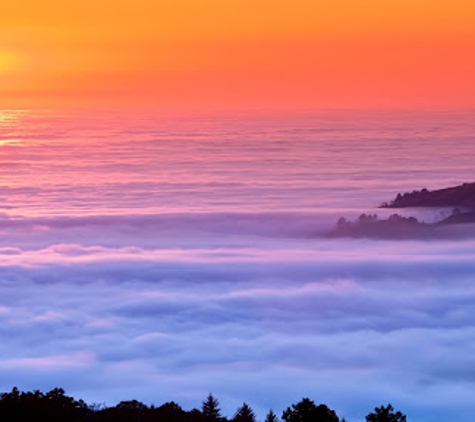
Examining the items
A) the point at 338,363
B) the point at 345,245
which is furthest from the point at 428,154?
the point at 338,363

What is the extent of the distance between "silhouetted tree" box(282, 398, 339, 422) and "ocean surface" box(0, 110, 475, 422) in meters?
12.3

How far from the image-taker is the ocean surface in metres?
39.4

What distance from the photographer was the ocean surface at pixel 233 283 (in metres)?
39.4

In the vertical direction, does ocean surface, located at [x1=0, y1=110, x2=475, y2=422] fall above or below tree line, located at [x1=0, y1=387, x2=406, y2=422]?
above

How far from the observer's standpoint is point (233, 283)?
58.2 m

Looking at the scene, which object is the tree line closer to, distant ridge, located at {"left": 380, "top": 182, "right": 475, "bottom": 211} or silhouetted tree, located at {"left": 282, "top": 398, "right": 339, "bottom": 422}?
silhouetted tree, located at {"left": 282, "top": 398, "right": 339, "bottom": 422}

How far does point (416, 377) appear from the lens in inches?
1558

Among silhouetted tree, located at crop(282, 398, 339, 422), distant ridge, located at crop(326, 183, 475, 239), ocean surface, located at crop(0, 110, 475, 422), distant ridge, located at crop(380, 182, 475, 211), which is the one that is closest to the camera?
silhouetted tree, located at crop(282, 398, 339, 422)

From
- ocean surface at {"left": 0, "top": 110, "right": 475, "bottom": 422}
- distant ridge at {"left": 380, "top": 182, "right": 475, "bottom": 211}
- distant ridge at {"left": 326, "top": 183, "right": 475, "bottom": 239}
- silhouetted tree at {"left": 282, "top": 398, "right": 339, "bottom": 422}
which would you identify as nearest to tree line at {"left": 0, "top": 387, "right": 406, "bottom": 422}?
silhouetted tree at {"left": 282, "top": 398, "right": 339, "bottom": 422}

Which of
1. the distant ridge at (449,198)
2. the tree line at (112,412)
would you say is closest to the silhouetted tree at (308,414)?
the tree line at (112,412)

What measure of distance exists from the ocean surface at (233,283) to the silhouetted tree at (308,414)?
12259 mm

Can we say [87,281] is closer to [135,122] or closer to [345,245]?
[345,245]

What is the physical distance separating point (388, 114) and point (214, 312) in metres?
126

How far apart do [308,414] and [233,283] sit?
123ft
